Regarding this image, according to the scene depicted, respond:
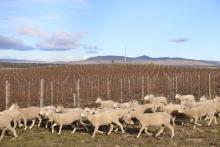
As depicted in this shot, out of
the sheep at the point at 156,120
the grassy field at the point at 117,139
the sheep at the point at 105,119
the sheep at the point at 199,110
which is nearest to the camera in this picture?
the grassy field at the point at 117,139

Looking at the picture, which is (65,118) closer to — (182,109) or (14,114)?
(14,114)

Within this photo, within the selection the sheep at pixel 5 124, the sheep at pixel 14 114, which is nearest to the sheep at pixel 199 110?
the sheep at pixel 14 114

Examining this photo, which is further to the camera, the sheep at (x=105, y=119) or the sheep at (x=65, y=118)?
the sheep at (x=65, y=118)

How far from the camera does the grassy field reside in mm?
14578

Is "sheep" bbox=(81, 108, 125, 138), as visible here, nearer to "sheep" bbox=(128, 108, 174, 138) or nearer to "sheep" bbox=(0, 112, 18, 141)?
"sheep" bbox=(128, 108, 174, 138)

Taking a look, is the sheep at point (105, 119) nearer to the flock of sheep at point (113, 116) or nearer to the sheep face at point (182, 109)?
the flock of sheep at point (113, 116)

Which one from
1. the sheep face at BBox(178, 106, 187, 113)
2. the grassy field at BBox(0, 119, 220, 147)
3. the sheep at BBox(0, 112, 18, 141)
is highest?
the sheep face at BBox(178, 106, 187, 113)

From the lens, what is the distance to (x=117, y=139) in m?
15.5

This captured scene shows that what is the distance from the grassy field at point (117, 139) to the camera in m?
14.6

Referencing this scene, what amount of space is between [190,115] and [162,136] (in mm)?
3216

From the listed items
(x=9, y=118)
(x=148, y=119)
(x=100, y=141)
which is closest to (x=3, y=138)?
(x=9, y=118)

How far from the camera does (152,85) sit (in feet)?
135

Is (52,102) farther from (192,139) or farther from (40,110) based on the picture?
(192,139)

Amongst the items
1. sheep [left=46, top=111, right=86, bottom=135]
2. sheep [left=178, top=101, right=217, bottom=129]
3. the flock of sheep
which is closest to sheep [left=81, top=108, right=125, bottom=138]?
the flock of sheep
